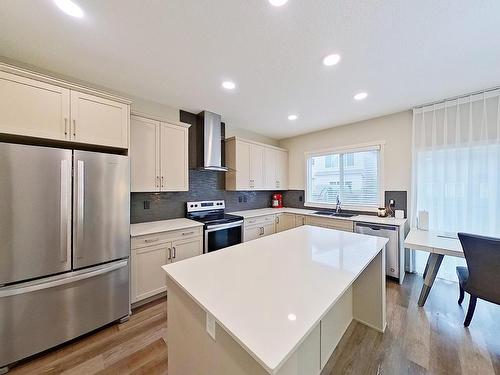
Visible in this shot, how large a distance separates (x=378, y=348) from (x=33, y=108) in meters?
3.56

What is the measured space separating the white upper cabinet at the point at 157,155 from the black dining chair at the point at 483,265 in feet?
10.3

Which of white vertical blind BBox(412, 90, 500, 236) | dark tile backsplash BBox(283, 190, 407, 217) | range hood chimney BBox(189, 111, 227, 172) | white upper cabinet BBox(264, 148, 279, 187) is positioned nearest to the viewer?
white vertical blind BBox(412, 90, 500, 236)

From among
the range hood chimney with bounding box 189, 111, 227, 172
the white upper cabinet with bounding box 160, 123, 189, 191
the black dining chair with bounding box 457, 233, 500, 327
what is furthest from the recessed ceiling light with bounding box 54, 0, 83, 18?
the black dining chair with bounding box 457, 233, 500, 327

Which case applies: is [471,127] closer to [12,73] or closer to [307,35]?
[307,35]

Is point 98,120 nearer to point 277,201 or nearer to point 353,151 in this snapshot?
point 277,201

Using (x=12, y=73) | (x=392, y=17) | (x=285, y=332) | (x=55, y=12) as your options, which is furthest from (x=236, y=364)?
(x=12, y=73)

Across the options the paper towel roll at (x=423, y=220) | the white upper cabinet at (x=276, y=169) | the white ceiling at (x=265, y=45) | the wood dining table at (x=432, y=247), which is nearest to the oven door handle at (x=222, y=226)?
the white upper cabinet at (x=276, y=169)

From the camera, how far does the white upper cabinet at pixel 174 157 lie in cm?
269

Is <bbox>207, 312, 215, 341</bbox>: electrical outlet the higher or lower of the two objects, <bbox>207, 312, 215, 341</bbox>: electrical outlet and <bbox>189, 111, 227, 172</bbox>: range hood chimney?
the lower

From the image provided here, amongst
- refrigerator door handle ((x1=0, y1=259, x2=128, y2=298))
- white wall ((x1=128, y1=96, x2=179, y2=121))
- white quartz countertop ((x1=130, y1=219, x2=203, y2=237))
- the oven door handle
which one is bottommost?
refrigerator door handle ((x1=0, y1=259, x2=128, y2=298))

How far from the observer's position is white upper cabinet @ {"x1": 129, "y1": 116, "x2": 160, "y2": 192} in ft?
7.96

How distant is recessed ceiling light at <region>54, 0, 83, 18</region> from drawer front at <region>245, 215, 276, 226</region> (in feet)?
9.58

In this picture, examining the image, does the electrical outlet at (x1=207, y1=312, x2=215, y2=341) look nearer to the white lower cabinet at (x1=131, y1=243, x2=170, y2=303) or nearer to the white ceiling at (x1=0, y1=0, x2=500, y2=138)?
Result: the white lower cabinet at (x1=131, y1=243, x2=170, y2=303)

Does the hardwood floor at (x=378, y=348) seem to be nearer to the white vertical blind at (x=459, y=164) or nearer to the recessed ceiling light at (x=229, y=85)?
the white vertical blind at (x=459, y=164)
